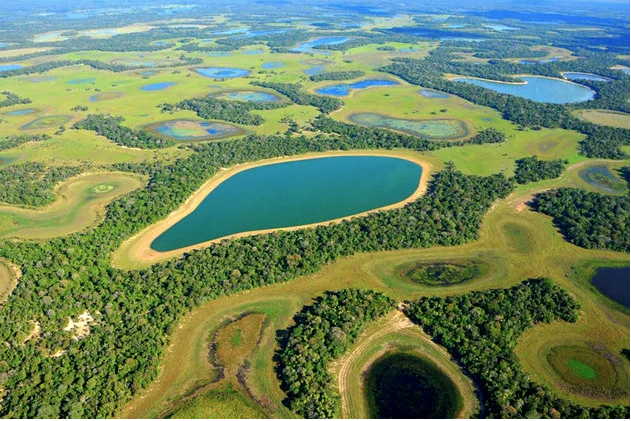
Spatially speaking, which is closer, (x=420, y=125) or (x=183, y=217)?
(x=183, y=217)

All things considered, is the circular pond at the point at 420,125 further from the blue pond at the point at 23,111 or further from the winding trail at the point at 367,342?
the blue pond at the point at 23,111

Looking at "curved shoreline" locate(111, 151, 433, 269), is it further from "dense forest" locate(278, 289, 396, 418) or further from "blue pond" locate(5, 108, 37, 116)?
"blue pond" locate(5, 108, 37, 116)

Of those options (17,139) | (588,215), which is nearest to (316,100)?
(17,139)

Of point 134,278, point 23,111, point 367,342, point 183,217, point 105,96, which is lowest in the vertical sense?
point 367,342

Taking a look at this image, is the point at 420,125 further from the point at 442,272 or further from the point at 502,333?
the point at 502,333

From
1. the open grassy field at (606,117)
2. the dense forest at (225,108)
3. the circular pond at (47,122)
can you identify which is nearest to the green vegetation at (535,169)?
the open grassy field at (606,117)

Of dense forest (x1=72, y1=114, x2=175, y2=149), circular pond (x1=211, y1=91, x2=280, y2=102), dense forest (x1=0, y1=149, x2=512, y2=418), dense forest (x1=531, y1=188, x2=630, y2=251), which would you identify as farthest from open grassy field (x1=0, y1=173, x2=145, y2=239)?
dense forest (x1=531, y1=188, x2=630, y2=251)

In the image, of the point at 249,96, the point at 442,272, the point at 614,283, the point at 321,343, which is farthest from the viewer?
the point at 249,96
